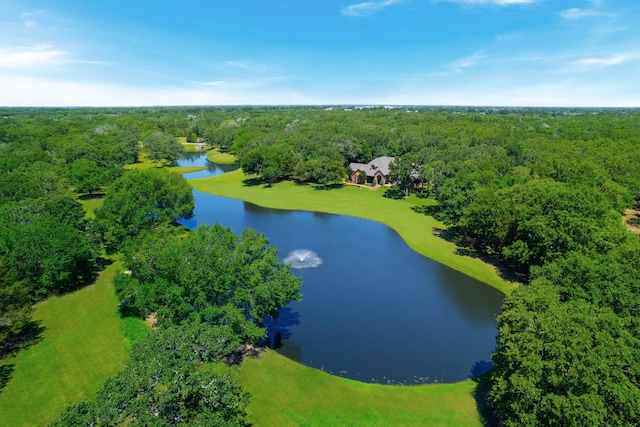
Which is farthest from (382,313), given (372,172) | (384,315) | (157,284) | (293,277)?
(372,172)

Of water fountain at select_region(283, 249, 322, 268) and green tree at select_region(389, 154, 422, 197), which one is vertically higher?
green tree at select_region(389, 154, 422, 197)

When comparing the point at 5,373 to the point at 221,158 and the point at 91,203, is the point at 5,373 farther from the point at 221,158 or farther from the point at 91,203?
the point at 221,158

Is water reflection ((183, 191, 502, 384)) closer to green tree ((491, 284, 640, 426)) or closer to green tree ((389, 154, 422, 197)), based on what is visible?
green tree ((491, 284, 640, 426))

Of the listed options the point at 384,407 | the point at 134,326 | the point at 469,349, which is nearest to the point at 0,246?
the point at 134,326

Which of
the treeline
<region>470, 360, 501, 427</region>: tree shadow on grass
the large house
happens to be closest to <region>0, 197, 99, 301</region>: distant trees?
the treeline

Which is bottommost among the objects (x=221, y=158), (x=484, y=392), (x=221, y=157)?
(x=484, y=392)

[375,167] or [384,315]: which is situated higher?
[375,167]

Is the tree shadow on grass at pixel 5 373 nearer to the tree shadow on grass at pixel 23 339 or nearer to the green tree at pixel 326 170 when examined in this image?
the tree shadow on grass at pixel 23 339
